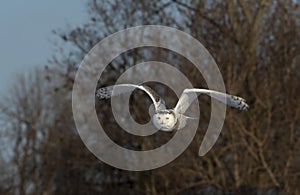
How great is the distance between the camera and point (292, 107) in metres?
30.3

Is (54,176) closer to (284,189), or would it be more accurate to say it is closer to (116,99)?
(116,99)

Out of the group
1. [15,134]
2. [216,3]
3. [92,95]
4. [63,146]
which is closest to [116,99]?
[92,95]

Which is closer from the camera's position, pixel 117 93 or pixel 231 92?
pixel 117 93

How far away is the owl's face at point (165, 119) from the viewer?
756 inches

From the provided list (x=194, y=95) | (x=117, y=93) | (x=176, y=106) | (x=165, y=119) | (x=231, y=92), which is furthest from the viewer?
(x=231, y=92)

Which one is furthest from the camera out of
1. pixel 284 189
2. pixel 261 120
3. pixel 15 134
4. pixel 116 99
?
pixel 15 134

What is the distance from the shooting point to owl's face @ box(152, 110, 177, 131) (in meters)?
19.2

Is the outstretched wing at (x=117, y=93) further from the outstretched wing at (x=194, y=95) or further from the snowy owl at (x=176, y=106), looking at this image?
the outstretched wing at (x=194, y=95)

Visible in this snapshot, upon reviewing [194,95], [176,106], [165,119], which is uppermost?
[194,95]

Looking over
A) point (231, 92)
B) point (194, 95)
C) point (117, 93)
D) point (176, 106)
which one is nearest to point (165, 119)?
point (176, 106)

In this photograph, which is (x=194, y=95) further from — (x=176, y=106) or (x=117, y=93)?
(x=117, y=93)

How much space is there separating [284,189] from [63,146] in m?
12.7

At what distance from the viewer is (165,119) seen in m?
19.2

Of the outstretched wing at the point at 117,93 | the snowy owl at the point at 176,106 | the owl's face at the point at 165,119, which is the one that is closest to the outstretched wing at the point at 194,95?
the snowy owl at the point at 176,106
